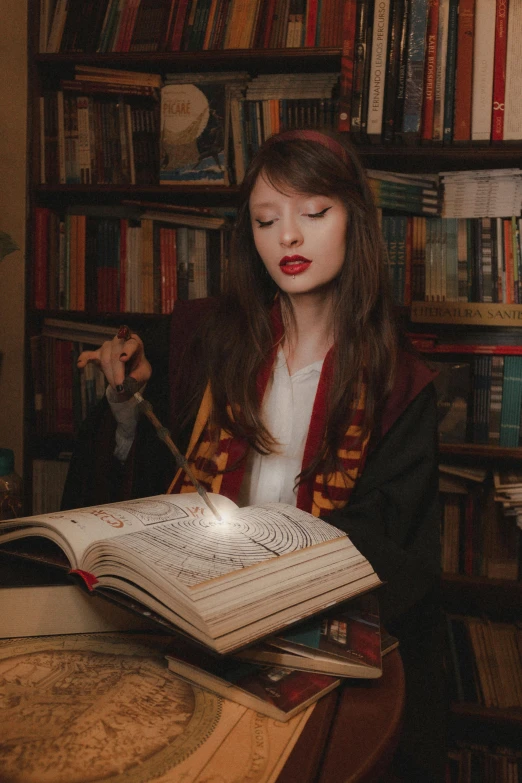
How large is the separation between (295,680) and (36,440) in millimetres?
1637

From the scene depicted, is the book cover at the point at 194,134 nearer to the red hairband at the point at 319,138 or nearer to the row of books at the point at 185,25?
the row of books at the point at 185,25

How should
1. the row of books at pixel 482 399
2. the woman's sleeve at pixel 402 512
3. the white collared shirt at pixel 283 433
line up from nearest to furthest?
1. the woman's sleeve at pixel 402 512
2. the white collared shirt at pixel 283 433
3. the row of books at pixel 482 399

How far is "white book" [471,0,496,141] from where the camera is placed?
65.4 inches

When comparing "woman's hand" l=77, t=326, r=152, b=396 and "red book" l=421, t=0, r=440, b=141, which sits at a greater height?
"red book" l=421, t=0, r=440, b=141

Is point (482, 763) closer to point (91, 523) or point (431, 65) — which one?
point (91, 523)

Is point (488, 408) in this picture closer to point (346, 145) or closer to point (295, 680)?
point (346, 145)

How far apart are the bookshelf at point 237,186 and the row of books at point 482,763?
6 centimetres

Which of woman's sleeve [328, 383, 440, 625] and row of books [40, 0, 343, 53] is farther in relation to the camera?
row of books [40, 0, 343, 53]

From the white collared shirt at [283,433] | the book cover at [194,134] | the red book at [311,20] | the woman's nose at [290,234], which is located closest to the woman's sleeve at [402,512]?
the white collared shirt at [283,433]

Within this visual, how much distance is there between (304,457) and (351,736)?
646 millimetres

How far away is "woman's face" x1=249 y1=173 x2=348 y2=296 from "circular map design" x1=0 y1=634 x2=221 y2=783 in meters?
0.67

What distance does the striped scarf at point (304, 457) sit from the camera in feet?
3.80

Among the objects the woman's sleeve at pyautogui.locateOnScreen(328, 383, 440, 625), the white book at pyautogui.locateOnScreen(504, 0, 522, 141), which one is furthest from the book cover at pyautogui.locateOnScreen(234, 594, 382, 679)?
the white book at pyautogui.locateOnScreen(504, 0, 522, 141)

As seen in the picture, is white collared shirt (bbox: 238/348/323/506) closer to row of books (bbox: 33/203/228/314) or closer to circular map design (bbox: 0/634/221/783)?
circular map design (bbox: 0/634/221/783)
